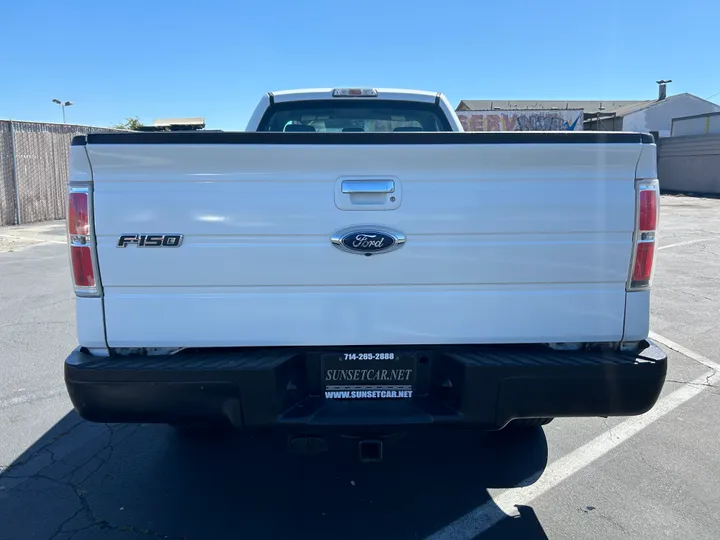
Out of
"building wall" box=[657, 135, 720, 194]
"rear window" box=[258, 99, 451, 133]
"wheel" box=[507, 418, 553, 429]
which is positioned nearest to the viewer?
"wheel" box=[507, 418, 553, 429]

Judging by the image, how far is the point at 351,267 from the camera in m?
2.65

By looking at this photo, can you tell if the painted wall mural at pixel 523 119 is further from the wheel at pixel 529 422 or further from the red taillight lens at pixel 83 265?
the red taillight lens at pixel 83 265

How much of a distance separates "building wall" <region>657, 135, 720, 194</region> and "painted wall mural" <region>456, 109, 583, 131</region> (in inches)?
226

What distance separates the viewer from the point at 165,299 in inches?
105

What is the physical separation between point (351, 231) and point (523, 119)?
1512 inches

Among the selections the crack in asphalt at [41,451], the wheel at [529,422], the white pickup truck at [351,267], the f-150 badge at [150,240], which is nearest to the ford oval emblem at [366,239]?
the white pickup truck at [351,267]

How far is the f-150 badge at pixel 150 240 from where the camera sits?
2.60 metres

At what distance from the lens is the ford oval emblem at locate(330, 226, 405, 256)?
2.63 metres

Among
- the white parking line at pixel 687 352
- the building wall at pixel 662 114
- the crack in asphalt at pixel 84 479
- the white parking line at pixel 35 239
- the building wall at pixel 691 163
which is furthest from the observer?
the building wall at pixel 662 114

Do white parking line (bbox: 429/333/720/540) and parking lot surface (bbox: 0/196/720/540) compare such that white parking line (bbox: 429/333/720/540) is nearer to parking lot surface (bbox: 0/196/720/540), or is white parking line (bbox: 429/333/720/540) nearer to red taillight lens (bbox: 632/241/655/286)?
parking lot surface (bbox: 0/196/720/540)

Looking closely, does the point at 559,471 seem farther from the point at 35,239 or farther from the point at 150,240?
the point at 35,239

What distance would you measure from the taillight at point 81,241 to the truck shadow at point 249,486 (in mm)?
1282

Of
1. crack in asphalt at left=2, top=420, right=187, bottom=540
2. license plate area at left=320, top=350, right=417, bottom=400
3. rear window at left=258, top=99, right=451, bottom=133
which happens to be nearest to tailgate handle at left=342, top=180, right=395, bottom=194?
license plate area at left=320, top=350, right=417, bottom=400

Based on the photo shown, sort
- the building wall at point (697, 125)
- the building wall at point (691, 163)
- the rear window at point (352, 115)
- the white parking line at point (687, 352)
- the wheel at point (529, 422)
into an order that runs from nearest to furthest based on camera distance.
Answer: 1. the wheel at point (529, 422)
2. the rear window at point (352, 115)
3. the white parking line at point (687, 352)
4. the building wall at point (691, 163)
5. the building wall at point (697, 125)
